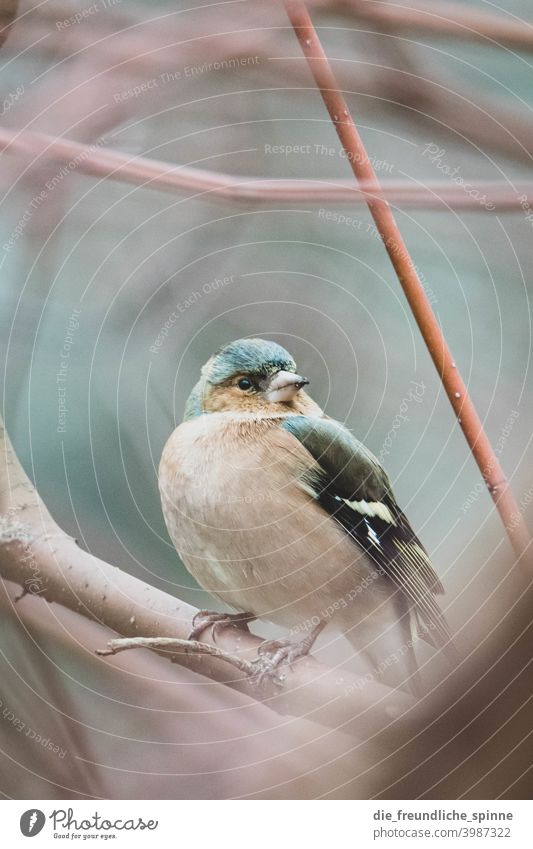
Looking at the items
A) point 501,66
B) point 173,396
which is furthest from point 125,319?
point 501,66

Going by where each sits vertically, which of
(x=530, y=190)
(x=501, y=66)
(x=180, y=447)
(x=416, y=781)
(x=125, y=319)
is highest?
(x=501, y=66)

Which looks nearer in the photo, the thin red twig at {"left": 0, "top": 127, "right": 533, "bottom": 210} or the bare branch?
the bare branch

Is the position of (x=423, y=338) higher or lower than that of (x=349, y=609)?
higher

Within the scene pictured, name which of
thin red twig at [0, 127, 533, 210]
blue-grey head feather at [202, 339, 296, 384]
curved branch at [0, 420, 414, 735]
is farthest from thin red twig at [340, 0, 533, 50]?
curved branch at [0, 420, 414, 735]

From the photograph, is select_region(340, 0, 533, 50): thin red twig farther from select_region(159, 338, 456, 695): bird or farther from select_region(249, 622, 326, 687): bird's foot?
select_region(249, 622, 326, 687): bird's foot

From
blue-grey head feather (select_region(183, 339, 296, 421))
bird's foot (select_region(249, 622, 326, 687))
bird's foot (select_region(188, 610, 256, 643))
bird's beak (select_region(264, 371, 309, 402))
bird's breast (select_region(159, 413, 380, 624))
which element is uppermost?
blue-grey head feather (select_region(183, 339, 296, 421))

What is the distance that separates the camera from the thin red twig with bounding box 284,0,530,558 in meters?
0.70

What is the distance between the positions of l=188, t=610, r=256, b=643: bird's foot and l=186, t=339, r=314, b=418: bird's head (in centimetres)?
Answer: 20

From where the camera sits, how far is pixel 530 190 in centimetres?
78

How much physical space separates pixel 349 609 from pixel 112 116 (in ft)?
1.78

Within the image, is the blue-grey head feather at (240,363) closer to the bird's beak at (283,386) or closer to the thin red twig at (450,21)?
the bird's beak at (283,386)

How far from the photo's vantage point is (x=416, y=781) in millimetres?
722

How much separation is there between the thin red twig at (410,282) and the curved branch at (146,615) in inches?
7.6

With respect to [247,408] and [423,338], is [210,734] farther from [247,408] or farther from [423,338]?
[423,338]
